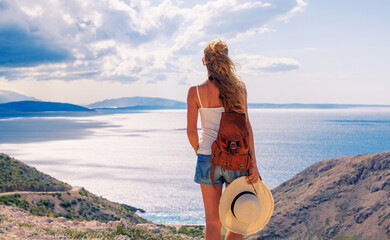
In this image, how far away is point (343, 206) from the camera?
3709 centimetres

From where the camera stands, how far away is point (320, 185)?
4338cm

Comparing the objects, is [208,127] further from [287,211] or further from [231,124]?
[287,211]

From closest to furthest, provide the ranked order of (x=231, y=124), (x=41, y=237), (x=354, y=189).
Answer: (x=231, y=124) → (x=41, y=237) → (x=354, y=189)

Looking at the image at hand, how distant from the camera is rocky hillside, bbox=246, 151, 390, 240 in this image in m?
33.2

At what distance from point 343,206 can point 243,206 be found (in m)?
37.4

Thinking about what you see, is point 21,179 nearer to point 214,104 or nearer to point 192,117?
point 192,117

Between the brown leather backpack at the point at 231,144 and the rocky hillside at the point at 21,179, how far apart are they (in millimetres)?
36075

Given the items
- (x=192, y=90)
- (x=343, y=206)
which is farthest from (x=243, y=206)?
(x=343, y=206)

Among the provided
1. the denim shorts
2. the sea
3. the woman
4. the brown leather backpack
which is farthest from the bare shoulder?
the sea

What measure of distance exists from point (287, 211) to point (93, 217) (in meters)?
20.6

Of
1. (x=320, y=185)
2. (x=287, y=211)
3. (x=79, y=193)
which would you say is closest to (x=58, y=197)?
(x=79, y=193)

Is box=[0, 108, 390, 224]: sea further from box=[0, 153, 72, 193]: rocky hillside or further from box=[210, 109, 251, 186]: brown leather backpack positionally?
box=[210, 109, 251, 186]: brown leather backpack

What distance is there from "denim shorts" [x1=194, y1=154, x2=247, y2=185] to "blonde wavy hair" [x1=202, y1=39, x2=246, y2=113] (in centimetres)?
61

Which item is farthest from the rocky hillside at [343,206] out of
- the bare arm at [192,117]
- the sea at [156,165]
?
the sea at [156,165]
